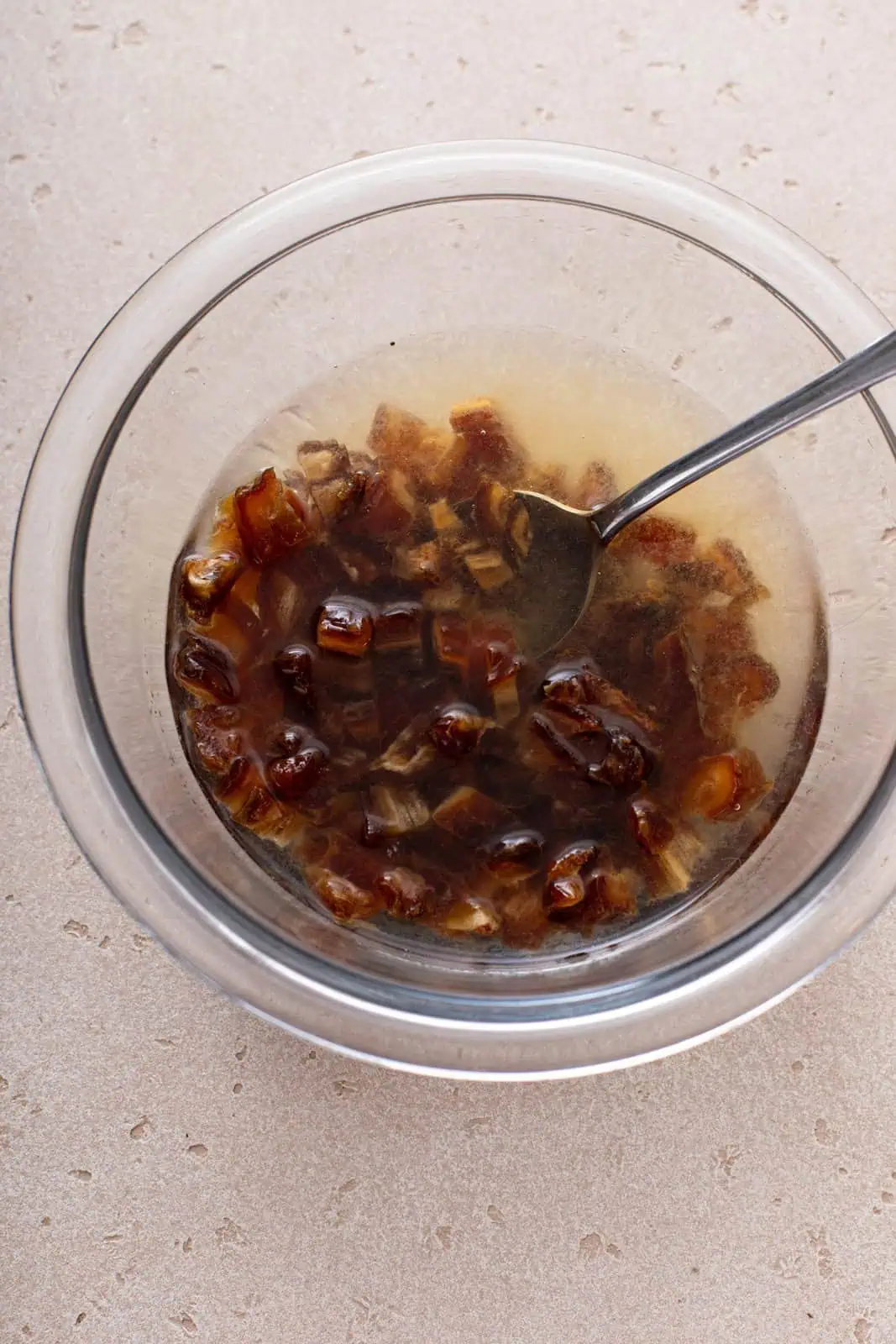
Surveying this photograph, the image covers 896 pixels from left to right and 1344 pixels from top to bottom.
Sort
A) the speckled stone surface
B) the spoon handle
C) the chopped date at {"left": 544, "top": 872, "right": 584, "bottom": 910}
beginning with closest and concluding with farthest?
the spoon handle → the chopped date at {"left": 544, "top": 872, "right": 584, "bottom": 910} → the speckled stone surface

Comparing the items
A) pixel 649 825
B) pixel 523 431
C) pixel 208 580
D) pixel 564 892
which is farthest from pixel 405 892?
pixel 523 431

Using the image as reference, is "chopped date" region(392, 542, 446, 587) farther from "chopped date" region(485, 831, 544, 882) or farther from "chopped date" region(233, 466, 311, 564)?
"chopped date" region(485, 831, 544, 882)

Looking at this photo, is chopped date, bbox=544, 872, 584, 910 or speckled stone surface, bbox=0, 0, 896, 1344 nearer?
chopped date, bbox=544, 872, 584, 910

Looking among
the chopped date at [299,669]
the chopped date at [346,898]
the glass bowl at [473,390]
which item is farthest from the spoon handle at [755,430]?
the chopped date at [346,898]

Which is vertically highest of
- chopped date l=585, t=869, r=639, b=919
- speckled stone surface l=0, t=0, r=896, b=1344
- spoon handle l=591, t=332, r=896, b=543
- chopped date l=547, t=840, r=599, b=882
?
spoon handle l=591, t=332, r=896, b=543

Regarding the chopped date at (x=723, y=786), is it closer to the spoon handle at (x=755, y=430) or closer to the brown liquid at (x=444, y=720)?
the brown liquid at (x=444, y=720)

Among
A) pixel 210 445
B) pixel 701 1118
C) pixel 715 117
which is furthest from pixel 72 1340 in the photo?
Result: pixel 715 117

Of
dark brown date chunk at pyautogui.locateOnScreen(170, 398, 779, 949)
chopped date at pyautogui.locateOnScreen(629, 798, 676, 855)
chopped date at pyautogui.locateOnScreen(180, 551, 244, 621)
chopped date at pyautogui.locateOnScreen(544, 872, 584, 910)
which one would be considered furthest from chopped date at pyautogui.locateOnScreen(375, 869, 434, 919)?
chopped date at pyautogui.locateOnScreen(180, 551, 244, 621)

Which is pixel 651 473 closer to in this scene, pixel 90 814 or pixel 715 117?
pixel 715 117
